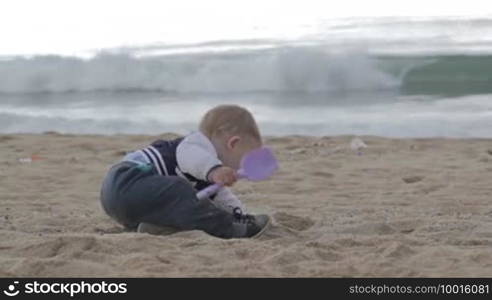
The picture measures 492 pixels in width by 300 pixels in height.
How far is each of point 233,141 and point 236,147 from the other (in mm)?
28

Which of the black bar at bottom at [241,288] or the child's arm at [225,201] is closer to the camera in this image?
the black bar at bottom at [241,288]

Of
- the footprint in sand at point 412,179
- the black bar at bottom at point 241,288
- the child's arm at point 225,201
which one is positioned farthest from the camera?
the footprint in sand at point 412,179

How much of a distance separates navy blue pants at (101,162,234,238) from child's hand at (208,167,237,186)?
0.17 meters

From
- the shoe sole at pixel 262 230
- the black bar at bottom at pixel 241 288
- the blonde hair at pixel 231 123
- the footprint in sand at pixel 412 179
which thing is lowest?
the black bar at bottom at pixel 241 288

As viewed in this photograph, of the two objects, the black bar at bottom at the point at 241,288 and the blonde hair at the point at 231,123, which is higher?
the blonde hair at the point at 231,123

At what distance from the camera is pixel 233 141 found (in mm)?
4480

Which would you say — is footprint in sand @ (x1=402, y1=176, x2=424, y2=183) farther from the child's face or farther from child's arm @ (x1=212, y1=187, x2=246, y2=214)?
the child's face

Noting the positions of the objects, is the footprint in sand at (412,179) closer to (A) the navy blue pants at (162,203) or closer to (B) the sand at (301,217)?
(B) the sand at (301,217)

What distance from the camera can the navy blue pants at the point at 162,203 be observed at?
14.6ft

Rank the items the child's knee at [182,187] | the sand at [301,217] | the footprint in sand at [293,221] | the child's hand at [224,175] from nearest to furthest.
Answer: the sand at [301,217] → the child's hand at [224,175] → the child's knee at [182,187] → the footprint in sand at [293,221]

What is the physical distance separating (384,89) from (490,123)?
12.3 feet

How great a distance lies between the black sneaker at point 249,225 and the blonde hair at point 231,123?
0.36 meters

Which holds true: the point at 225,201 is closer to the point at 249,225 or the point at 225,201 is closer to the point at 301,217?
the point at 249,225

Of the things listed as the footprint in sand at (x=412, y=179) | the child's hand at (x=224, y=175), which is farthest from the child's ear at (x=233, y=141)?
the footprint in sand at (x=412, y=179)
